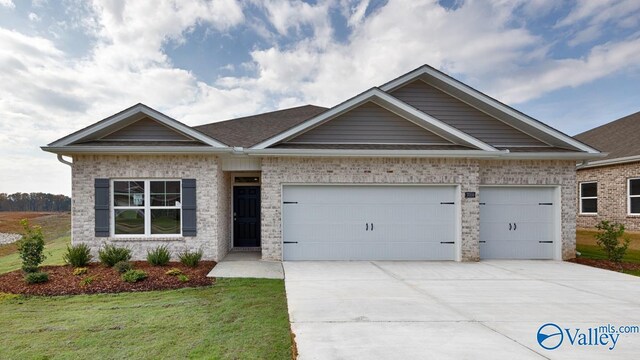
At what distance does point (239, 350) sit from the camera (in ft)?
12.9

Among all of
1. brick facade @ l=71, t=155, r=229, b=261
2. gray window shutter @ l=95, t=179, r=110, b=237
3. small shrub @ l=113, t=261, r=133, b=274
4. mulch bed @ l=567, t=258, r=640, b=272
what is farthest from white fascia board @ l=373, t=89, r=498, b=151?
gray window shutter @ l=95, t=179, r=110, b=237

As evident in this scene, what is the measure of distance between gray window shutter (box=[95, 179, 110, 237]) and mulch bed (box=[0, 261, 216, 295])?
3.66 ft

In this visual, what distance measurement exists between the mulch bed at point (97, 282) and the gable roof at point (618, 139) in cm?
1515

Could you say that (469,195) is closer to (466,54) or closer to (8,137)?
(466,54)

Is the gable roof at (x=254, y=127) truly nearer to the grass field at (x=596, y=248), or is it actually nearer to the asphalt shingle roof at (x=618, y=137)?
the grass field at (x=596, y=248)

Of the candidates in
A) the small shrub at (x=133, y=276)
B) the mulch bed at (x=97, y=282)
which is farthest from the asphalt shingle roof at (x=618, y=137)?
the small shrub at (x=133, y=276)

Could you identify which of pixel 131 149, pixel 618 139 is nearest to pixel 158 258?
pixel 131 149

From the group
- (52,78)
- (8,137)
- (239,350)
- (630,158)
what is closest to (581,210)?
(630,158)

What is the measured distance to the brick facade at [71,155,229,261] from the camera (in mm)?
8953

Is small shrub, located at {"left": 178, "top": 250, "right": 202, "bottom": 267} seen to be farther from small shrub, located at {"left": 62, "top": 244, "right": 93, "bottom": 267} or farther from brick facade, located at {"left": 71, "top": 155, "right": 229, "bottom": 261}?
small shrub, located at {"left": 62, "top": 244, "right": 93, "bottom": 267}

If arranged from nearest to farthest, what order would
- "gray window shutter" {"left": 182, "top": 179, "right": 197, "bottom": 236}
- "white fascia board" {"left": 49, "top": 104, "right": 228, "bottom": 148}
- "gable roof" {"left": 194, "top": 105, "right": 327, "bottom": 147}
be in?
"white fascia board" {"left": 49, "top": 104, "right": 228, "bottom": 148} → "gray window shutter" {"left": 182, "top": 179, "right": 197, "bottom": 236} → "gable roof" {"left": 194, "top": 105, "right": 327, "bottom": 147}

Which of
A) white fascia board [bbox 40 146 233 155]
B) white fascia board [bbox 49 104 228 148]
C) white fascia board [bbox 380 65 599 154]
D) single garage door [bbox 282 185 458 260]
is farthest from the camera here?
white fascia board [bbox 380 65 599 154]

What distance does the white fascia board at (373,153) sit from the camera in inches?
355

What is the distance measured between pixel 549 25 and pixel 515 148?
7.65 metres
